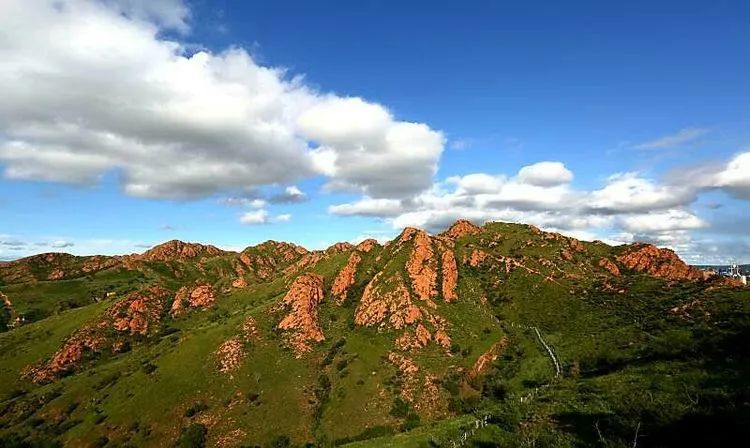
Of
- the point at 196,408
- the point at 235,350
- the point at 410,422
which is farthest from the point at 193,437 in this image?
the point at 410,422

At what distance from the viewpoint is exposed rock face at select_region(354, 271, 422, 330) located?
168875 mm

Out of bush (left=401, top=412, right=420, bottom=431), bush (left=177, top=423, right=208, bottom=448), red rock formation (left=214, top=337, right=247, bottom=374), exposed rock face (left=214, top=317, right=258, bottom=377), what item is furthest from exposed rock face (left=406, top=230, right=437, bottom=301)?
bush (left=177, top=423, right=208, bottom=448)

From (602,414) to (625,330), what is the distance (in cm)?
7904

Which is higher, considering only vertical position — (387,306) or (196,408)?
(387,306)

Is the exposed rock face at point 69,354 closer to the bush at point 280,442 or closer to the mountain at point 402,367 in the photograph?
the mountain at point 402,367

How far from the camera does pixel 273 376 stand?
145500 millimetres

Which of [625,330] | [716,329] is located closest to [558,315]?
[625,330]

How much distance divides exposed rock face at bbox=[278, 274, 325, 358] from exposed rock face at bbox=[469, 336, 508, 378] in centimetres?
6050

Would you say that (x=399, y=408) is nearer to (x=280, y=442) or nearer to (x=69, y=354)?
(x=280, y=442)

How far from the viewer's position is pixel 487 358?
14562 cm

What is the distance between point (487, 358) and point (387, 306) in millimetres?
46358

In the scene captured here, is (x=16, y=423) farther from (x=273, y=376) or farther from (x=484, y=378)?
(x=484, y=378)

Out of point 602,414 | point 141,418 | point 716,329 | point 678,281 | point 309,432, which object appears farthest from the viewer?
point 678,281

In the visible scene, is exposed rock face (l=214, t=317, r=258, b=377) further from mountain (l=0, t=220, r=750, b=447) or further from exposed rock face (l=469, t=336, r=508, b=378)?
exposed rock face (l=469, t=336, r=508, b=378)
